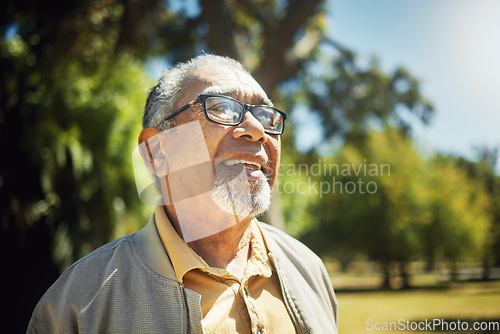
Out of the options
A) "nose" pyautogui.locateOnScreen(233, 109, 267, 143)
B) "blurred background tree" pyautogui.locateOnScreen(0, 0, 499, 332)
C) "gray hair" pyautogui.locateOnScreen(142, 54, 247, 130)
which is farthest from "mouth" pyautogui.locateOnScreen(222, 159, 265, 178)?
"blurred background tree" pyautogui.locateOnScreen(0, 0, 499, 332)

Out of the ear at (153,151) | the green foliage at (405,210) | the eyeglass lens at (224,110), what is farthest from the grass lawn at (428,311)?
the eyeglass lens at (224,110)

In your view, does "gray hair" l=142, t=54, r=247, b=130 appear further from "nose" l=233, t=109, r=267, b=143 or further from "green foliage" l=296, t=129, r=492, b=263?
"green foliage" l=296, t=129, r=492, b=263

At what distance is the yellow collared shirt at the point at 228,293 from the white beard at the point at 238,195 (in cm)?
25

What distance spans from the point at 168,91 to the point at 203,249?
80 cm

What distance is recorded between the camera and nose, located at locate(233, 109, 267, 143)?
1.65 meters

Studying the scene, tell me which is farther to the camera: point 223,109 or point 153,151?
point 153,151

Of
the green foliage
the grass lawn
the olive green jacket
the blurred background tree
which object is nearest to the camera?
the olive green jacket

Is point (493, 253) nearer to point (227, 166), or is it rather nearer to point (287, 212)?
point (287, 212)

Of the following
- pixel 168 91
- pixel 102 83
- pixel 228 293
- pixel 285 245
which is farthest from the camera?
pixel 102 83

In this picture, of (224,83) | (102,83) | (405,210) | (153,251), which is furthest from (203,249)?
(405,210)

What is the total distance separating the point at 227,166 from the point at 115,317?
2.45 feet

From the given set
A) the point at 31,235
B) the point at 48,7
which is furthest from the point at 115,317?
the point at 31,235

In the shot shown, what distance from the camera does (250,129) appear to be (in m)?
1.65

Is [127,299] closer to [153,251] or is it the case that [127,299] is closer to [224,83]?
[153,251]
